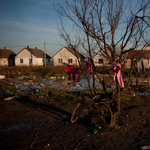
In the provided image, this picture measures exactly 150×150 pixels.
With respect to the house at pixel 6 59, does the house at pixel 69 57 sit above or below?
below

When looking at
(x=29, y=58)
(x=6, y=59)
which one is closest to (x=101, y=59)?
(x=29, y=58)

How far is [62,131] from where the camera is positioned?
4.20 metres

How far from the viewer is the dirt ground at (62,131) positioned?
344 cm

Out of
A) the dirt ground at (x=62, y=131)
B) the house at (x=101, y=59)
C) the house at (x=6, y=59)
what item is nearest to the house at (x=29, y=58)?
the house at (x=6, y=59)

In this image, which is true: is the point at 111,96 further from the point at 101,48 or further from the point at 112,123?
the point at 101,48

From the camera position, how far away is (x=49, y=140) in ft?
12.2

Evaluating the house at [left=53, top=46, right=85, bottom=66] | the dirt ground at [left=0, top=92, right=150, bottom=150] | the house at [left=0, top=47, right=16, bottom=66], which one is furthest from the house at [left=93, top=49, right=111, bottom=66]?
the house at [left=0, top=47, right=16, bottom=66]

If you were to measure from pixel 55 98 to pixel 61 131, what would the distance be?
3.51 metres

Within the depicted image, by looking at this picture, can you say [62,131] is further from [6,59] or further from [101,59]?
[6,59]

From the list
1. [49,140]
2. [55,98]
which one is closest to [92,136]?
[49,140]

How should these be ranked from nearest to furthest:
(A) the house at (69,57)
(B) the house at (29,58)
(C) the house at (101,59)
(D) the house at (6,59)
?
(C) the house at (101,59) → (A) the house at (69,57) → (B) the house at (29,58) → (D) the house at (6,59)

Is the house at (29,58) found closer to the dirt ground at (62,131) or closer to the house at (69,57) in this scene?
the house at (69,57)

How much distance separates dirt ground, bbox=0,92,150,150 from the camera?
3438 millimetres

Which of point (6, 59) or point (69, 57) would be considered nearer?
point (69, 57)
